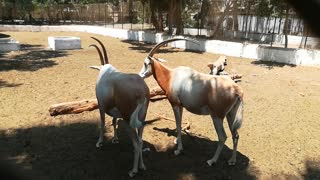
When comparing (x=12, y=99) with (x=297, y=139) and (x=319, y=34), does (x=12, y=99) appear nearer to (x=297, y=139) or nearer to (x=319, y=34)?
(x=297, y=139)

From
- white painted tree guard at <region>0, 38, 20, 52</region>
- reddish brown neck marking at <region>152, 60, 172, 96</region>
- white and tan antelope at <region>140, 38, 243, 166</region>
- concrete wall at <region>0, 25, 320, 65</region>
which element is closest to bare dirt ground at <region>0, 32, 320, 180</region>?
white and tan antelope at <region>140, 38, 243, 166</region>

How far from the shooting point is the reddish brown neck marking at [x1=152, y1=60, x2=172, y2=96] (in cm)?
→ 581

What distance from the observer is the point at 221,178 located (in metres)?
4.96

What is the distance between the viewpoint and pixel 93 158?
544 centimetres

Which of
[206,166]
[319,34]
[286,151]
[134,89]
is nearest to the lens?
[319,34]

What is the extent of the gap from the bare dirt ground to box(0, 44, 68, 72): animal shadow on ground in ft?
4.32

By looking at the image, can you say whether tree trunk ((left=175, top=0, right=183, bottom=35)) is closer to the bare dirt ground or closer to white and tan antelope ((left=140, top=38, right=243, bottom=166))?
the bare dirt ground

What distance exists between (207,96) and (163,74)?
1.03 metres

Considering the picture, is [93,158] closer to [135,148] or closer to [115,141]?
[115,141]

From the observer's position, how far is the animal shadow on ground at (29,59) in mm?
12492

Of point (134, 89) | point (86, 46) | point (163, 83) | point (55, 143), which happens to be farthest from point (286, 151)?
point (86, 46)

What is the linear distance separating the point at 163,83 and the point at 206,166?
5.28 feet

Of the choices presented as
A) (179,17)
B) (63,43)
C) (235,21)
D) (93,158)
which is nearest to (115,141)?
(93,158)

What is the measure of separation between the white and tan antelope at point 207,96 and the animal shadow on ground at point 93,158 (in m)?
0.27
